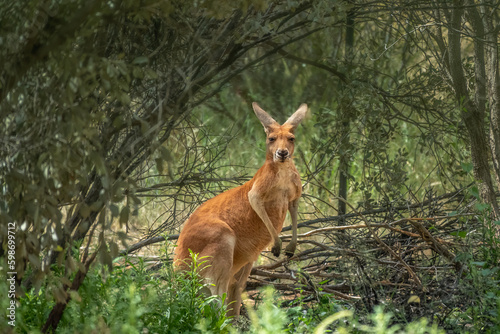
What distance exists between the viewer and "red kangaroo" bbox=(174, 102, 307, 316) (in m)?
4.39

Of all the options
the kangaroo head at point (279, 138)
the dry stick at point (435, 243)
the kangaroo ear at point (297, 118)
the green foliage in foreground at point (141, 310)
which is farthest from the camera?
the kangaroo ear at point (297, 118)

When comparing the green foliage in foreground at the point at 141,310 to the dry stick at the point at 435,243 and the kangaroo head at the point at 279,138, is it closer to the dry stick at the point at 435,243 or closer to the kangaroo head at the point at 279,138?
the dry stick at the point at 435,243

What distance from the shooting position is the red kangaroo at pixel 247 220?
4391mm

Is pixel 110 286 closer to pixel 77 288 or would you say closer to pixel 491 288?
pixel 77 288

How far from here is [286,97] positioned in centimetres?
769

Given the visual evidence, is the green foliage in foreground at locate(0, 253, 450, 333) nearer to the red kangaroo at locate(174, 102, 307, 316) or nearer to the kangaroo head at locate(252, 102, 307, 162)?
the red kangaroo at locate(174, 102, 307, 316)

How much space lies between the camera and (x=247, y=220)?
470 centimetres

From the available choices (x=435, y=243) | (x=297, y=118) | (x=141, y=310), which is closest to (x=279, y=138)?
(x=297, y=118)

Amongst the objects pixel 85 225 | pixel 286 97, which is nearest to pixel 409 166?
pixel 286 97

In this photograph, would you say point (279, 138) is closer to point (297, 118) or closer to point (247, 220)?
point (297, 118)

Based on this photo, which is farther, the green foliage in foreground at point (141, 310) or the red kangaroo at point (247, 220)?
the red kangaroo at point (247, 220)

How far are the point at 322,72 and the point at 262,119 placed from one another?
2.66m

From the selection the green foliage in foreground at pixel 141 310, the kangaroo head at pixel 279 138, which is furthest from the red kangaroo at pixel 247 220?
the green foliage in foreground at pixel 141 310

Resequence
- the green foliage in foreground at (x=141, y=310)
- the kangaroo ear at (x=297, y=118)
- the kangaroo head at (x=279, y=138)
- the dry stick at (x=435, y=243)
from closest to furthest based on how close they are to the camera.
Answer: the green foliage in foreground at (x=141, y=310), the dry stick at (x=435, y=243), the kangaroo head at (x=279, y=138), the kangaroo ear at (x=297, y=118)
